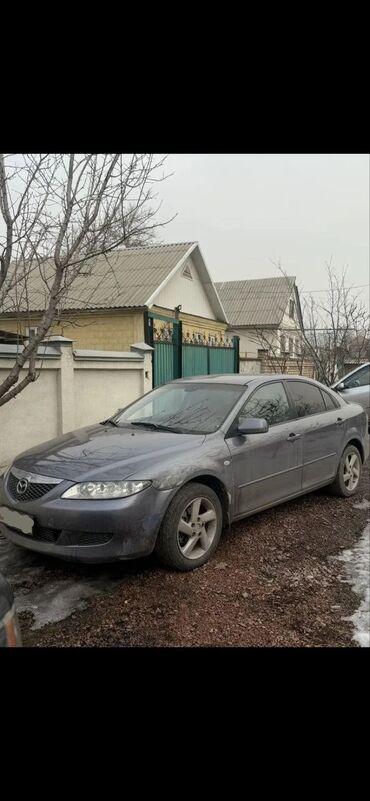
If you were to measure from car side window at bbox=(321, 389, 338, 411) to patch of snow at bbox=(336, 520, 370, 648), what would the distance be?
1302 millimetres

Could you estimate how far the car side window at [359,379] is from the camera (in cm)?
916

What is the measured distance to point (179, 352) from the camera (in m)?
9.75

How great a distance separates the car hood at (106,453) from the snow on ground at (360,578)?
145 centimetres

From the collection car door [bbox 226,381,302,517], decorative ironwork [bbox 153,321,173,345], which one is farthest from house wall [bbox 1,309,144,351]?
car door [bbox 226,381,302,517]

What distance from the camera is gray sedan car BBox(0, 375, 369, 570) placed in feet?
10.2

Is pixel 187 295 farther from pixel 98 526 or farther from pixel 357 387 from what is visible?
pixel 98 526

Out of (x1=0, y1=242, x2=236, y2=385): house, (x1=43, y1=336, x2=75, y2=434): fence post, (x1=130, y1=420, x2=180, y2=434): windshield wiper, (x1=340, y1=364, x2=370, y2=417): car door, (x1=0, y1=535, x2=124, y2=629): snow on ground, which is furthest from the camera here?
(x1=0, y1=242, x2=236, y2=385): house

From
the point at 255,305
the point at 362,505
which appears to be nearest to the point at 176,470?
the point at 362,505

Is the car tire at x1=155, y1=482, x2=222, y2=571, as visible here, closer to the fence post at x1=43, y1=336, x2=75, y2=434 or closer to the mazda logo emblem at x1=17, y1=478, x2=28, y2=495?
the mazda logo emblem at x1=17, y1=478, x2=28, y2=495

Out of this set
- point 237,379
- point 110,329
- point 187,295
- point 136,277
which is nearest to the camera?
point 237,379

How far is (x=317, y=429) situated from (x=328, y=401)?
604 millimetres

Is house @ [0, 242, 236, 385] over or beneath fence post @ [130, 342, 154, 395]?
over

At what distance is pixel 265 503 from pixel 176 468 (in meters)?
1.17
